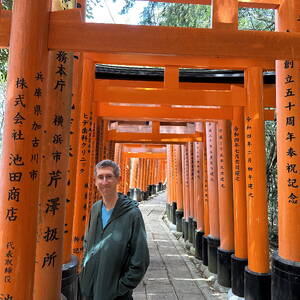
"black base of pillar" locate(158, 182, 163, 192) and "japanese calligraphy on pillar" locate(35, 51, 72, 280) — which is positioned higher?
"japanese calligraphy on pillar" locate(35, 51, 72, 280)

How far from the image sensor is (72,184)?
2926 mm

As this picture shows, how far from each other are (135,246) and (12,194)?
29.9 inches

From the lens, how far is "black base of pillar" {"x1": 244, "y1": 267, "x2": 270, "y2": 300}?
375 centimetres

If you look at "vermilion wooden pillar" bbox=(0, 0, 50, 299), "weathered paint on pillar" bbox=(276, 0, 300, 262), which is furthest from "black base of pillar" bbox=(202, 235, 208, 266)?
"vermilion wooden pillar" bbox=(0, 0, 50, 299)

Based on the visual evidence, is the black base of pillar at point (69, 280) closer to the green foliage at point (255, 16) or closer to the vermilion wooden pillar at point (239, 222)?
the vermilion wooden pillar at point (239, 222)

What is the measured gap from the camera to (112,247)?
1.84 meters

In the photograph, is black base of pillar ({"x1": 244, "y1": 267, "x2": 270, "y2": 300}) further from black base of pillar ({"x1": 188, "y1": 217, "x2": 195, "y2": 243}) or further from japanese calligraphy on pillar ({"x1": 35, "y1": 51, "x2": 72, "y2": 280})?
black base of pillar ({"x1": 188, "y1": 217, "x2": 195, "y2": 243})

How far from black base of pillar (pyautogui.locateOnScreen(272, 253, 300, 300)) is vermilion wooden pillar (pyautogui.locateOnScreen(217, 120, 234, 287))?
2.03 meters

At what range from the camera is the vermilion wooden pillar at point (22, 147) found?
1.75 m

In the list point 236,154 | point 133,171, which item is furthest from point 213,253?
point 133,171

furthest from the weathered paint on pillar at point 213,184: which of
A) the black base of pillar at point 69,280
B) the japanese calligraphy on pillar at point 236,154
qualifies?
the black base of pillar at point 69,280

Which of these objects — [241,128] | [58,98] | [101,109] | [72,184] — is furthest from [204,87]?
[58,98]

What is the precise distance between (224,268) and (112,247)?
146 inches

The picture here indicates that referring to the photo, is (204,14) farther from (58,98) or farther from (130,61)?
(58,98)
